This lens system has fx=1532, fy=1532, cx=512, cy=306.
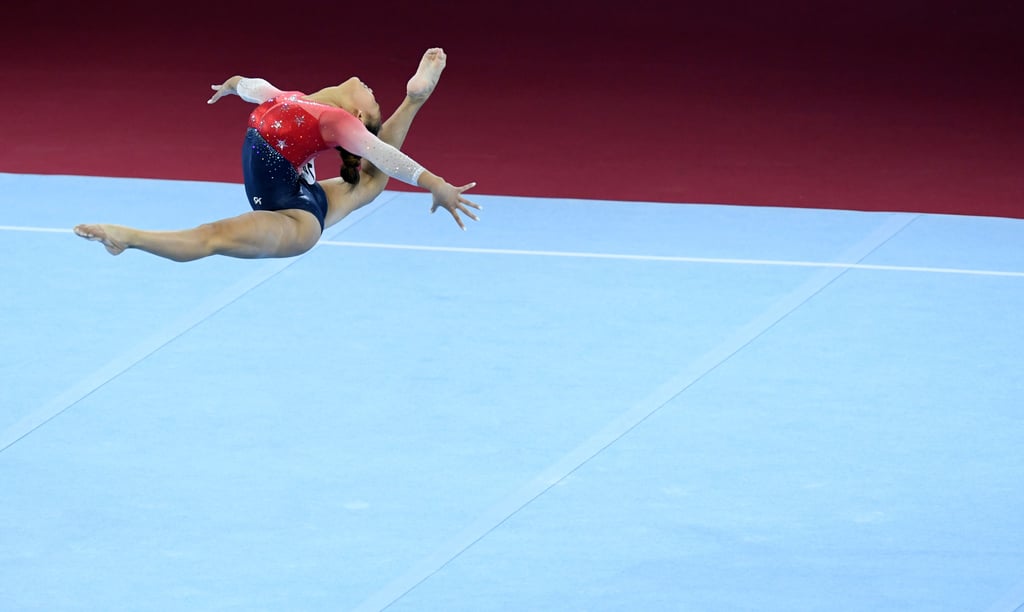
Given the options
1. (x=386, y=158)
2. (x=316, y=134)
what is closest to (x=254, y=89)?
(x=316, y=134)

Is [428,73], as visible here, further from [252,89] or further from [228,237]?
[228,237]

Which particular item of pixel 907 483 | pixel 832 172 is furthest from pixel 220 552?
pixel 832 172

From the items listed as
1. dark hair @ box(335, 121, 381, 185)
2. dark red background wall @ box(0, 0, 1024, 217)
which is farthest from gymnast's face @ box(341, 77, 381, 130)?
dark red background wall @ box(0, 0, 1024, 217)

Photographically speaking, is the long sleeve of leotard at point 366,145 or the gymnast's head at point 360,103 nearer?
the long sleeve of leotard at point 366,145

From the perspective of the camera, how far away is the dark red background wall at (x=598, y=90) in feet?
29.4

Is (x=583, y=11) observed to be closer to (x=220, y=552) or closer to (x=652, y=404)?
(x=652, y=404)

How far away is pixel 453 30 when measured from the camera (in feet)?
36.4

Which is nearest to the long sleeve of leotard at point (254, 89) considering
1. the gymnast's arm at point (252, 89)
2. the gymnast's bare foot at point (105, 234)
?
the gymnast's arm at point (252, 89)

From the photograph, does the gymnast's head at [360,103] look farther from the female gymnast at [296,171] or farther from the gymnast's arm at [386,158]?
the gymnast's arm at [386,158]

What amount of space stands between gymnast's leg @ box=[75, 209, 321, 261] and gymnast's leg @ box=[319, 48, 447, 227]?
296 mm

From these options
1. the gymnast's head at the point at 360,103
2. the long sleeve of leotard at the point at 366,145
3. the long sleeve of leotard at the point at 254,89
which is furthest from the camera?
the long sleeve of leotard at the point at 254,89

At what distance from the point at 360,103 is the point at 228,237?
0.66m

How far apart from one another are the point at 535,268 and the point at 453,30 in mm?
3836

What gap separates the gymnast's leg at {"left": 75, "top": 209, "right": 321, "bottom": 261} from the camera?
4773 mm
